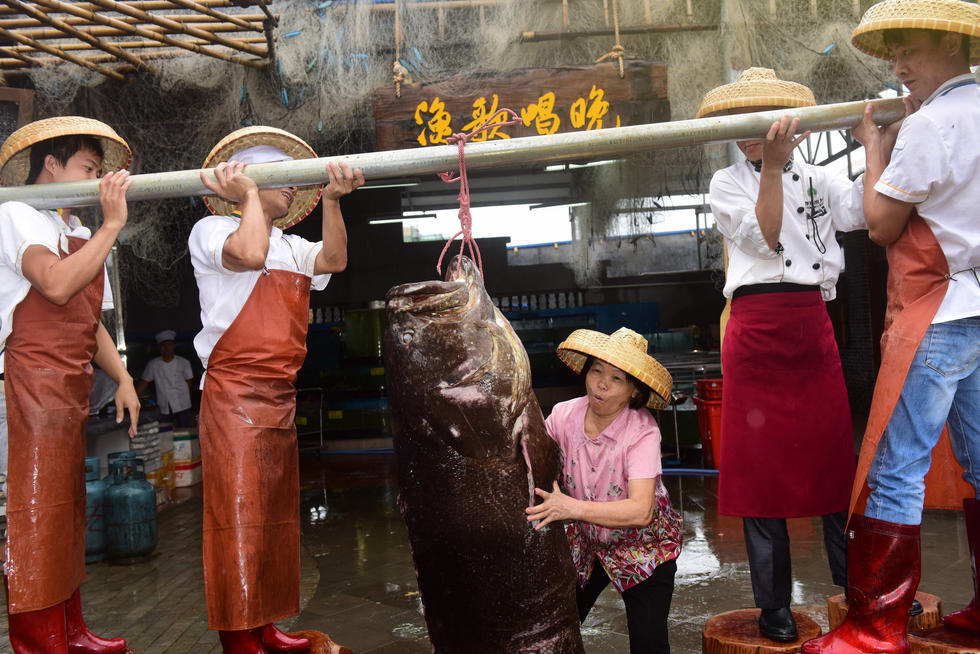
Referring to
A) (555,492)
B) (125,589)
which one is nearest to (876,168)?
(555,492)

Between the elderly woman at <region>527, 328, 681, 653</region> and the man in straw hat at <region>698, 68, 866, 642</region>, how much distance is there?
1.40 ft

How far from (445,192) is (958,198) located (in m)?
14.4

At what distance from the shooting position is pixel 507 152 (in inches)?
105

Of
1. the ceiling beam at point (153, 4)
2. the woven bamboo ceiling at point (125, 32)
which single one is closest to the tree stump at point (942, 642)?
the woven bamboo ceiling at point (125, 32)

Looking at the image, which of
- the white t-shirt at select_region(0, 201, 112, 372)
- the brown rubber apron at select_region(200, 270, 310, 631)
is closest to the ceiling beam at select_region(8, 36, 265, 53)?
the white t-shirt at select_region(0, 201, 112, 372)

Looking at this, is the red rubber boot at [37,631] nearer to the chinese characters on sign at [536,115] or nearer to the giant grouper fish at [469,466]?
the giant grouper fish at [469,466]

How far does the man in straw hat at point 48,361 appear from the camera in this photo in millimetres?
2736

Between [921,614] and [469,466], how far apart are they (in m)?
2.15

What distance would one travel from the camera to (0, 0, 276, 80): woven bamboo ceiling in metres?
5.73

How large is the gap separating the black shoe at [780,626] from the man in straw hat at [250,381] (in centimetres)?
186

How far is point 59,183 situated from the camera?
9.16 ft

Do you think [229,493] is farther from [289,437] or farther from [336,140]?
[336,140]

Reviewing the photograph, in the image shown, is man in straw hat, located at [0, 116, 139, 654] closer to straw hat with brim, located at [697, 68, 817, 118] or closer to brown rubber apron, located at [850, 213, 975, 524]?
straw hat with brim, located at [697, 68, 817, 118]

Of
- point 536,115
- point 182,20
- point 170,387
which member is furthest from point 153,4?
point 170,387
